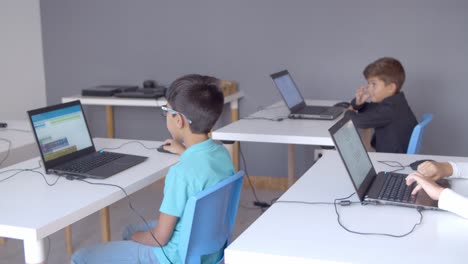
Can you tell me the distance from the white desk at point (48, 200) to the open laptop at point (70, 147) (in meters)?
0.06

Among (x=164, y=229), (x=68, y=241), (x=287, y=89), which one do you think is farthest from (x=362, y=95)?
(x=164, y=229)

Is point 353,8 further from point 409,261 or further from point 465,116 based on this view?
point 409,261

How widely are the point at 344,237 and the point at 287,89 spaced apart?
7.34 feet

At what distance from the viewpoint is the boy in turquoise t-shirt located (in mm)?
1984

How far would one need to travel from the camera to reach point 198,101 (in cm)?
212

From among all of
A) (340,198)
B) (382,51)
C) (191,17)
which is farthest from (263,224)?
(191,17)

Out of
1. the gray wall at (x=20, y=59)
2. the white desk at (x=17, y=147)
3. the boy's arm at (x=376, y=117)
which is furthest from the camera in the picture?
the gray wall at (x=20, y=59)

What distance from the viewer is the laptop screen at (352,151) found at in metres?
1.94

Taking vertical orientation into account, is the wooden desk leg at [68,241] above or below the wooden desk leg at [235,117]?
below

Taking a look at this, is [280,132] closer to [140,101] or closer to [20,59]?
[140,101]

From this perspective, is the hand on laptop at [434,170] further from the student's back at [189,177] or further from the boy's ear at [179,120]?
the boy's ear at [179,120]

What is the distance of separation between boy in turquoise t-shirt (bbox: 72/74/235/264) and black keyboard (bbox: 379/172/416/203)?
21.4 inches

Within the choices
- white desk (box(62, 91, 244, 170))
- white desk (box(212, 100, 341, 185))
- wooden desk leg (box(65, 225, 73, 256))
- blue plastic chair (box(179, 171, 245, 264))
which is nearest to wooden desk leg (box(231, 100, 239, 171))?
white desk (box(62, 91, 244, 170))

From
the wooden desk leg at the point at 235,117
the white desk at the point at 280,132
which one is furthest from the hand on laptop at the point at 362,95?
the wooden desk leg at the point at 235,117
